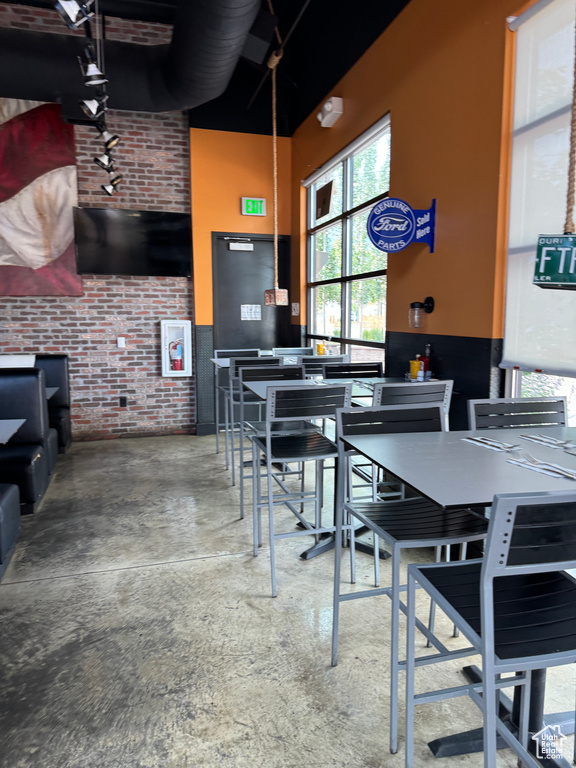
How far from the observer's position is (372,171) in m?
4.49

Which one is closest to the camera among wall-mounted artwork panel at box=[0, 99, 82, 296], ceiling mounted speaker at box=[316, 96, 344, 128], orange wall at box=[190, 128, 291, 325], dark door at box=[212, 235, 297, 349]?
ceiling mounted speaker at box=[316, 96, 344, 128]

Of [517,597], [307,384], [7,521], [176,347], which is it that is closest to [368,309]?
[307,384]

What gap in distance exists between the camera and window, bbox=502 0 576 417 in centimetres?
248

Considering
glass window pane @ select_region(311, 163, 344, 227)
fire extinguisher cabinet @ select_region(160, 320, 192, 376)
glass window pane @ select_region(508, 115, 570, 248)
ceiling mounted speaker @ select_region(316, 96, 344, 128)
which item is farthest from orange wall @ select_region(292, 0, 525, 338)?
fire extinguisher cabinet @ select_region(160, 320, 192, 376)

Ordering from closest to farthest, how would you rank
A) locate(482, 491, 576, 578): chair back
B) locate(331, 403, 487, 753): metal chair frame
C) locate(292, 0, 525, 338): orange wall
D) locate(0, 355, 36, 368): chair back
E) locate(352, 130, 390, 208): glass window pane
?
locate(482, 491, 576, 578): chair back < locate(331, 403, 487, 753): metal chair frame < locate(292, 0, 525, 338): orange wall < locate(0, 355, 36, 368): chair back < locate(352, 130, 390, 208): glass window pane

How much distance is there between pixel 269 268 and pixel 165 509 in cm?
362

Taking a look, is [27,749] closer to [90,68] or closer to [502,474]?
[502,474]

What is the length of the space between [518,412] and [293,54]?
18.3 feet

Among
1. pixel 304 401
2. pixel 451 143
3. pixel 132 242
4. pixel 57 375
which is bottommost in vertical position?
pixel 57 375

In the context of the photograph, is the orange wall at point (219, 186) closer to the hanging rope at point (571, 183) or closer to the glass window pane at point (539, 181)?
the glass window pane at point (539, 181)

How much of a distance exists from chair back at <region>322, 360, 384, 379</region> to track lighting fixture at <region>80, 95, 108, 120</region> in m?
2.61

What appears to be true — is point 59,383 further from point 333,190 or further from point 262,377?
point 333,190

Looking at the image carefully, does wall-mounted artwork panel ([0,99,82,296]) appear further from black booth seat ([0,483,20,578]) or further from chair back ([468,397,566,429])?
chair back ([468,397,566,429])

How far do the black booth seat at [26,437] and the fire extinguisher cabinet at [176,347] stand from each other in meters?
2.25
